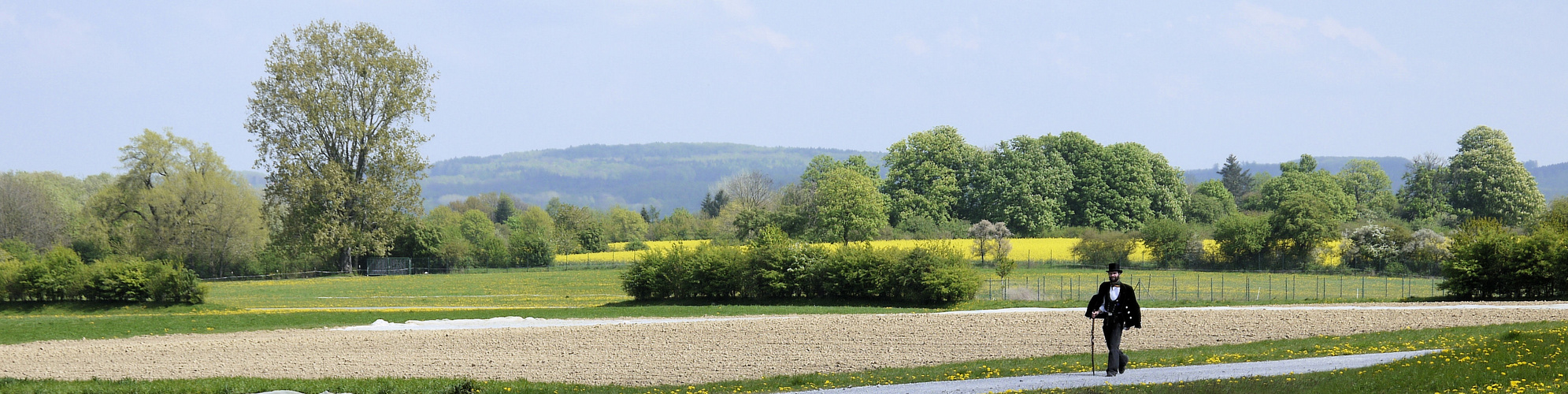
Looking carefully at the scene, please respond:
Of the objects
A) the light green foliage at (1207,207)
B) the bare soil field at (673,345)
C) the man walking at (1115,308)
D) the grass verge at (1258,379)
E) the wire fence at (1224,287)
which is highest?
the light green foliage at (1207,207)

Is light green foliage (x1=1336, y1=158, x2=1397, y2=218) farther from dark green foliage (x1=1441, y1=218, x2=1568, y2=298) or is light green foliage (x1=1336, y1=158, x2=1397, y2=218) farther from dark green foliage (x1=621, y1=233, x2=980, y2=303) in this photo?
dark green foliage (x1=621, y1=233, x2=980, y2=303)

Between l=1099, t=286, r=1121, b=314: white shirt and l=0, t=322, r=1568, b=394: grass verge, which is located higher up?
l=1099, t=286, r=1121, b=314: white shirt

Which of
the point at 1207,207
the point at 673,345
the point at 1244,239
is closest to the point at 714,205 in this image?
the point at 1207,207

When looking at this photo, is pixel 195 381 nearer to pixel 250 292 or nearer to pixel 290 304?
pixel 290 304

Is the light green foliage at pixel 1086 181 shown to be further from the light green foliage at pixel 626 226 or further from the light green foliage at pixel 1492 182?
the light green foliage at pixel 626 226

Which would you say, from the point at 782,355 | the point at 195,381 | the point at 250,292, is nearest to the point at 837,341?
the point at 782,355

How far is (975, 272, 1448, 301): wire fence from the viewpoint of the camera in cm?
4166

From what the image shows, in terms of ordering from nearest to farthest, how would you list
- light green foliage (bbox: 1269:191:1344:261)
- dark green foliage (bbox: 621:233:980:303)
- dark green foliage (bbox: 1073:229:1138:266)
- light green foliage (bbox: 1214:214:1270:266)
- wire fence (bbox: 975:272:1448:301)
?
dark green foliage (bbox: 621:233:980:303), wire fence (bbox: 975:272:1448:301), light green foliage (bbox: 1269:191:1344:261), light green foliage (bbox: 1214:214:1270:266), dark green foliage (bbox: 1073:229:1138:266)

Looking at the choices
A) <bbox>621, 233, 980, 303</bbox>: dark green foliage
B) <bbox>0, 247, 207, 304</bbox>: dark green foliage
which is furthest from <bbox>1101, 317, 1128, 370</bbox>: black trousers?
<bbox>0, 247, 207, 304</bbox>: dark green foliage

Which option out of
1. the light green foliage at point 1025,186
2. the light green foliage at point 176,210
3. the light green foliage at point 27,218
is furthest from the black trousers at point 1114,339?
the light green foliage at point 27,218

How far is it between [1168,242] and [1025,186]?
66.7ft

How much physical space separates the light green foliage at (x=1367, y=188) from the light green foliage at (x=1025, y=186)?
96.8ft

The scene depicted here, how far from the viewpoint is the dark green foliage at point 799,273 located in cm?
3684

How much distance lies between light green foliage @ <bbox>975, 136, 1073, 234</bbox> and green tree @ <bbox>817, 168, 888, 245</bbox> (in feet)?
46.8
